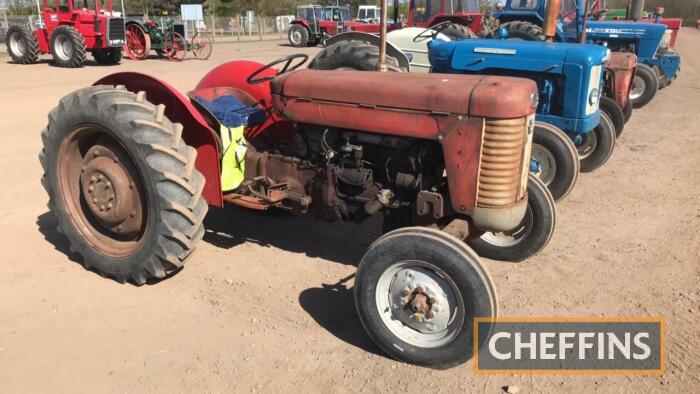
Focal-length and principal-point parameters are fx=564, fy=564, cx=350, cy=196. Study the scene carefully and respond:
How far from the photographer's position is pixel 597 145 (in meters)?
6.44

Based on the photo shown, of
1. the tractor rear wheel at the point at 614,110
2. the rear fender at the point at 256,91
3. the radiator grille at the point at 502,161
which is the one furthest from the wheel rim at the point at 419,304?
the tractor rear wheel at the point at 614,110

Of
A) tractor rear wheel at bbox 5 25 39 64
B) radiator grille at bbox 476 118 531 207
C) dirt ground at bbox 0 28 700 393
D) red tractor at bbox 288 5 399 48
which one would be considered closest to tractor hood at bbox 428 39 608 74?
dirt ground at bbox 0 28 700 393

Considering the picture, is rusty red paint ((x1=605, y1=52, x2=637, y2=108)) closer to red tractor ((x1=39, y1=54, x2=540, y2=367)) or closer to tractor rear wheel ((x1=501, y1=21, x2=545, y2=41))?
tractor rear wheel ((x1=501, y1=21, x2=545, y2=41))

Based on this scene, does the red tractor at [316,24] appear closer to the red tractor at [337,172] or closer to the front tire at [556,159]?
the front tire at [556,159]

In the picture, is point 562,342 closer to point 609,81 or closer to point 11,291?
point 11,291

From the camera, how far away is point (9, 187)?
536 centimetres

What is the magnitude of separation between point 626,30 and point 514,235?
8.34 m

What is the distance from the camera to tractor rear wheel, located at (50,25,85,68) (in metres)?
15.4

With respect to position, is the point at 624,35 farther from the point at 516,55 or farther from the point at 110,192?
the point at 110,192

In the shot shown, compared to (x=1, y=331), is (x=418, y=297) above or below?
above

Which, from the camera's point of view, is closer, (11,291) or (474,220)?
(474,220)

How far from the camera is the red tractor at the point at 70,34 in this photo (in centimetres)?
1565

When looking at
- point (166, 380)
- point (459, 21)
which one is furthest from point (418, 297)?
point (459, 21)

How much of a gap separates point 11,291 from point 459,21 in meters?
12.5
